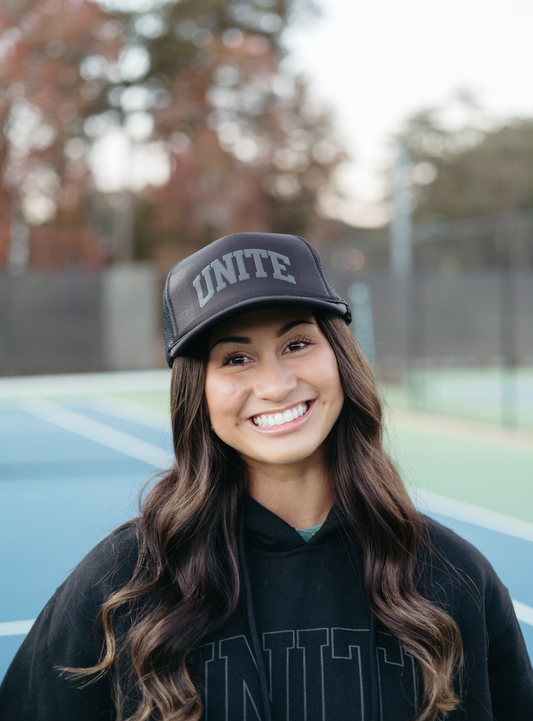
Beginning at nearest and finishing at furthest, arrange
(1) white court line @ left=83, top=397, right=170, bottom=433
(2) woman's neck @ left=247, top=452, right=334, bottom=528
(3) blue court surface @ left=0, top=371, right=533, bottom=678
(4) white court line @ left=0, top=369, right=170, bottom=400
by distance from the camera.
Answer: (2) woman's neck @ left=247, top=452, right=334, bottom=528, (3) blue court surface @ left=0, top=371, right=533, bottom=678, (1) white court line @ left=83, top=397, right=170, bottom=433, (4) white court line @ left=0, top=369, right=170, bottom=400

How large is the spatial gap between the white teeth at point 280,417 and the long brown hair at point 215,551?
0.47 feet

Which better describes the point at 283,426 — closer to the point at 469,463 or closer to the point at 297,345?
the point at 297,345

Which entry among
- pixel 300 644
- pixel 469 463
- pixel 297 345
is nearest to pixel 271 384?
pixel 297 345

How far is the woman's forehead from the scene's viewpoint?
1.75 m

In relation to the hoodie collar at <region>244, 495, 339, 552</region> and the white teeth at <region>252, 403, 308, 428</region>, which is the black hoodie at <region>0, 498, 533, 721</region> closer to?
the hoodie collar at <region>244, 495, 339, 552</region>

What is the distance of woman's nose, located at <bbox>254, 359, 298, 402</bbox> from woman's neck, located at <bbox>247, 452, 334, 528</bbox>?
23 cm

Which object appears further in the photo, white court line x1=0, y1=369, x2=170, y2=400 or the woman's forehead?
white court line x1=0, y1=369, x2=170, y2=400

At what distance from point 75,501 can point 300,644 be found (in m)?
4.47

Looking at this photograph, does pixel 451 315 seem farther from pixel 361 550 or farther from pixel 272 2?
pixel 272 2

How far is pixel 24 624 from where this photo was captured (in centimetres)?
357

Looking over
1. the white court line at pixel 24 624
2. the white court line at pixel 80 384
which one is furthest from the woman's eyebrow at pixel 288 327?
the white court line at pixel 80 384

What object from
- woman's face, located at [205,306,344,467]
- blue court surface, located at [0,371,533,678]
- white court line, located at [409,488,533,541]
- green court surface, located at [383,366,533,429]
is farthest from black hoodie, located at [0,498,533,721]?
green court surface, located at [383,366,533,429]

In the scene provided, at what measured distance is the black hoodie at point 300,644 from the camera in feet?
5.26

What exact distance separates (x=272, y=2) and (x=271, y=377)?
29.4 meters
